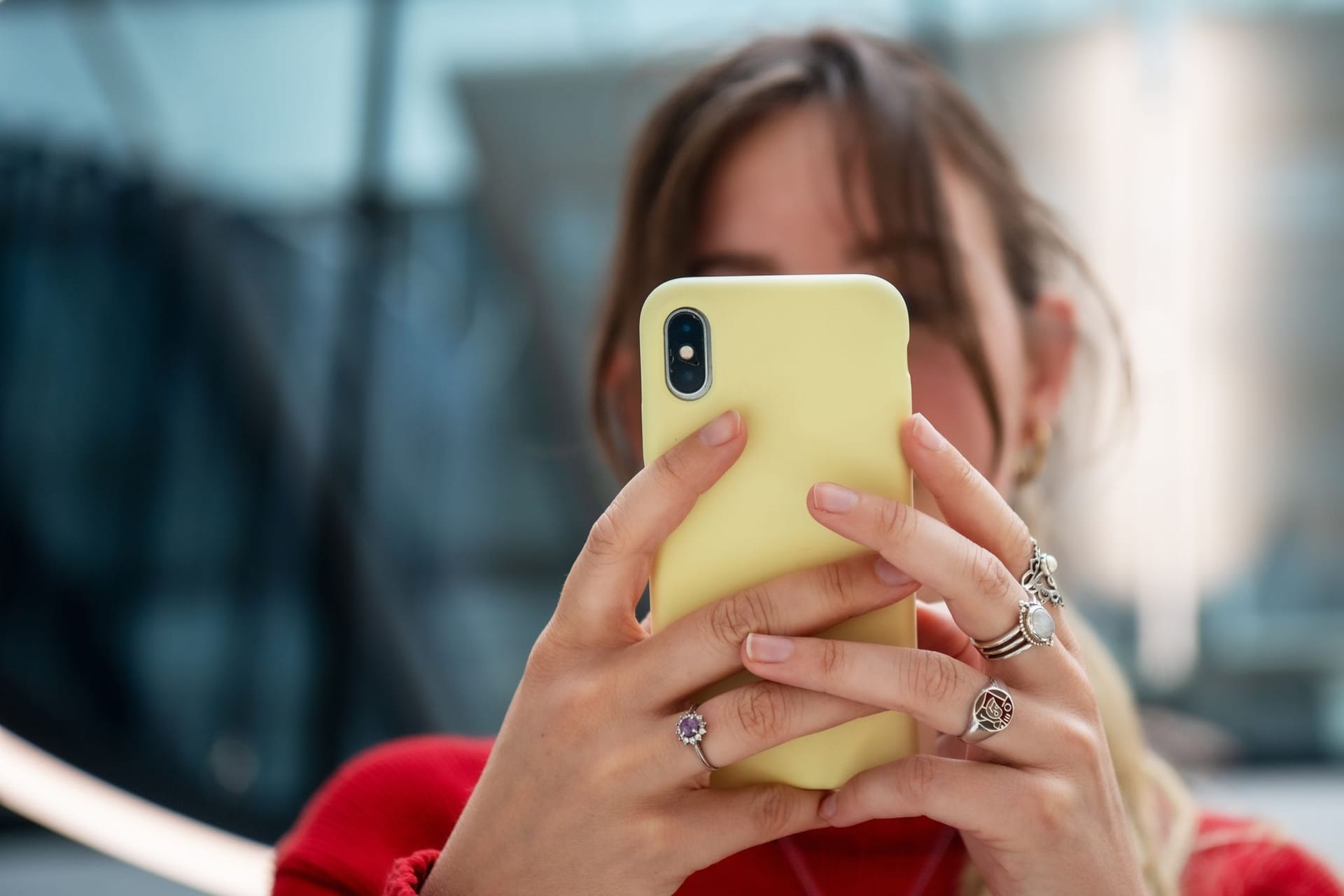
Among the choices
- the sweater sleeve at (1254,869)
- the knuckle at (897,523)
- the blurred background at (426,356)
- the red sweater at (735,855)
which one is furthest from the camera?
the blurred background at (426,356)

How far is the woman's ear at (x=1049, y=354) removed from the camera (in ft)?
3.56

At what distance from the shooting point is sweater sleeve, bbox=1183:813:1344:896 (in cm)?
103

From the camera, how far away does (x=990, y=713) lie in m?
0.59

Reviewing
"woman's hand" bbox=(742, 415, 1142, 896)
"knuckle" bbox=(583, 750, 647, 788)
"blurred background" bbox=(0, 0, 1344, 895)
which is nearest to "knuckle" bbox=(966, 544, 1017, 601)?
"woman's hand" bbox=(742, 415, 1142, 896)

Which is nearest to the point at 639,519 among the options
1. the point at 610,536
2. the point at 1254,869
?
the point at 610,536

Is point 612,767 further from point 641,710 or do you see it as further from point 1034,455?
point 1034,455

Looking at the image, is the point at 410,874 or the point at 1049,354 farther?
the point at 1049,354

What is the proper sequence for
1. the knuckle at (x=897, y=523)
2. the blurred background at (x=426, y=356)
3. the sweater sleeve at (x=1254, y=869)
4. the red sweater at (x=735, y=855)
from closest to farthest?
the knuckle at (x=897, y=523) → the red sweater at (x=735, y=855) → the sweater sleeve at (x=1254, y=869) → the blurred background at (x=426, y=356)

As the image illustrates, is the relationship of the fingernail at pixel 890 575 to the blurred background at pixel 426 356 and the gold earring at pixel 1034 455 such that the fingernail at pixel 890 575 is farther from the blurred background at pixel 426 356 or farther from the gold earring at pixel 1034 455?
the blurred background at pixel 426 356

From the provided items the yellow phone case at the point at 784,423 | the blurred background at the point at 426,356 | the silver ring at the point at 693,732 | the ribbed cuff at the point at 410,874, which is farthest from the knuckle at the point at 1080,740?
the blurred background at the point at 426,356

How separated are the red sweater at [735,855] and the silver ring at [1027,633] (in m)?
0.35

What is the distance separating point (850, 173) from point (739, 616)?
513 millimetres

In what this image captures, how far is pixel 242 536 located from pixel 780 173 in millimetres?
3288

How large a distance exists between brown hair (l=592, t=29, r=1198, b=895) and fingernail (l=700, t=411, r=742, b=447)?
38 cm
